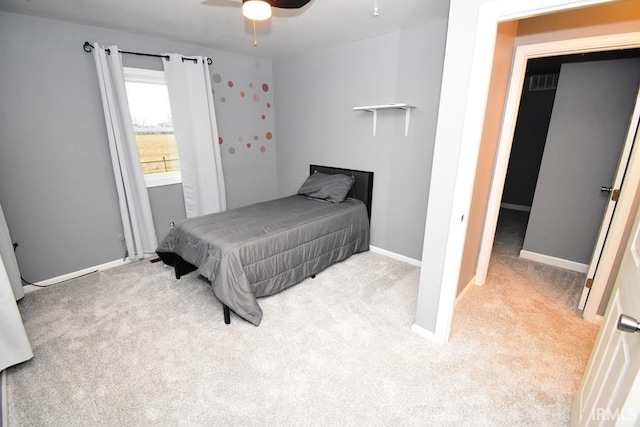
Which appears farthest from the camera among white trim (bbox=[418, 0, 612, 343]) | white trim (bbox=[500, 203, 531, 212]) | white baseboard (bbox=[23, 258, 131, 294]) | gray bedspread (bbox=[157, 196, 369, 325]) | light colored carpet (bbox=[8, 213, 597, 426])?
white trim (bbox=[500, 203, 531, 212])

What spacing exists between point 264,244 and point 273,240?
0.09m

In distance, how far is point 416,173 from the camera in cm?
297

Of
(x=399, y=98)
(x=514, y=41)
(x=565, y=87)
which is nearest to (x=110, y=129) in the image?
(x=399, y=98)

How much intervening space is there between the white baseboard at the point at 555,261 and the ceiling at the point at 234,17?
2.67 metres

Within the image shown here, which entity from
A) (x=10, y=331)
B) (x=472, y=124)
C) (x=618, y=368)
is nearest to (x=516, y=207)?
(x=472, y=124)

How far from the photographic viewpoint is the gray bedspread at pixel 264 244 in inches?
83.9

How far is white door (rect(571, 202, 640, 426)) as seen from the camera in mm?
809

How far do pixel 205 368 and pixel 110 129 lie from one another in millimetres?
2474

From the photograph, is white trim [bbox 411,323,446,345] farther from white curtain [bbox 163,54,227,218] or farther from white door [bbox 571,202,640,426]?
white curtain [bbox 163,54,227,218]

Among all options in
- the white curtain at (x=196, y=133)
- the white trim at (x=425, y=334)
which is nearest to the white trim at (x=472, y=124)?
the white trim at (x=425, y=334)

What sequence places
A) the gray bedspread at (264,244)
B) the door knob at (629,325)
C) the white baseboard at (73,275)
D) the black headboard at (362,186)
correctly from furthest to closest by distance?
the black headboard at (362,186) → the white baseboard at (73,275) → the gray bedspread at (264,244) → the door knob at (629,325)

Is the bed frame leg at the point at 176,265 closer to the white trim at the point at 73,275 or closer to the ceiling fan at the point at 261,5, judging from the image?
the white trim at the point at 73,275

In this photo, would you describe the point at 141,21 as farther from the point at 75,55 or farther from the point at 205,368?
the point at 205,368

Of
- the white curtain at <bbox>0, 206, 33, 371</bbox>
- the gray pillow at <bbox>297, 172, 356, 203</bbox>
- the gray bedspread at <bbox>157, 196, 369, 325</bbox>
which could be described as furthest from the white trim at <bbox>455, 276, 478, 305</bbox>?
the white curtain at <bbox>0, 206, 33, 371</bbox>
